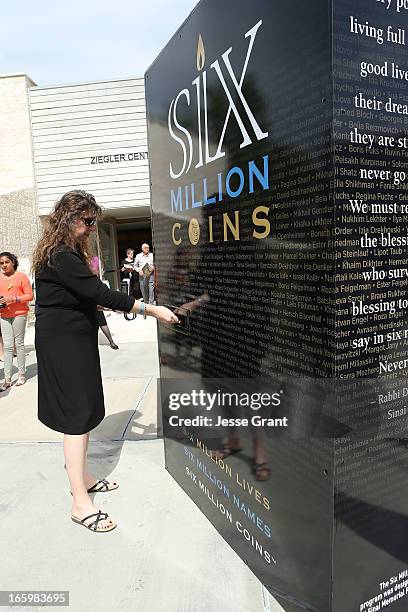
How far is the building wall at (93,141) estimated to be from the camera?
39.4 feet

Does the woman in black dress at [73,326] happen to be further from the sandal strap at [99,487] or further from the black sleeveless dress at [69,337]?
the sandal strap at [99,487]

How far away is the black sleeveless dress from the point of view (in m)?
2.38

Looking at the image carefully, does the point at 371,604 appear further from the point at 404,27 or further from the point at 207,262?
the point at 404,27

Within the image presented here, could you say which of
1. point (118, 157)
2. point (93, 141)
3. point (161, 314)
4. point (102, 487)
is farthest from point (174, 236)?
point (93, 141)

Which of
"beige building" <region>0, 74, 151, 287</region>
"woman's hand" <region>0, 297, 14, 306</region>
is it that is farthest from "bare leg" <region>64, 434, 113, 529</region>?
"beige building" <region>0, 74, 151, 287</region>

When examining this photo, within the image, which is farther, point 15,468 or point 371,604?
point 15,468

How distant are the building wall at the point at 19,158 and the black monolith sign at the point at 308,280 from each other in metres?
10.0

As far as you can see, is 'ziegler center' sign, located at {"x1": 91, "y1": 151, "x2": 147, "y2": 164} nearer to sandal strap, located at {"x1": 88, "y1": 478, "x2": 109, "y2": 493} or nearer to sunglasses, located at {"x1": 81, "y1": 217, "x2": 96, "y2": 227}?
sunglasses, located at {"x1": 81, "y1": 217, "x2": 96, "y2": 227}

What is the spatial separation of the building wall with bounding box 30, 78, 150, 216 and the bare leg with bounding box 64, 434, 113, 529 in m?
10.8

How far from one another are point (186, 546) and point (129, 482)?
80 centimetres

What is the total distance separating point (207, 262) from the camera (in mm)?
2393

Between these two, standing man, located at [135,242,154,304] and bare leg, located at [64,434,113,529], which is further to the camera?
standing man, located at [135,242,154,304]

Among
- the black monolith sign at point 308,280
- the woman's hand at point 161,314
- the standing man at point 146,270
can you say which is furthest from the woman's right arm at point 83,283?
the standing man at point 146,270

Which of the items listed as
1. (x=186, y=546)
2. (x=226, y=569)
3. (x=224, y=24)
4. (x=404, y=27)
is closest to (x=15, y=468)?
(x=186, y=546)
